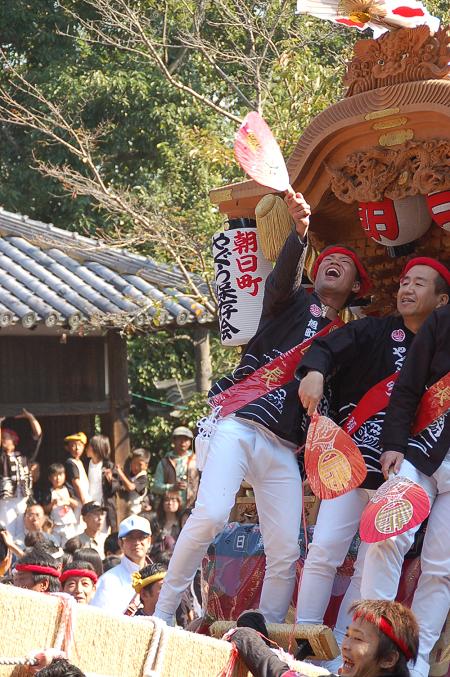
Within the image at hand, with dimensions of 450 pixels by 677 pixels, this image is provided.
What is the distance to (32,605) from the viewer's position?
13.3 ft

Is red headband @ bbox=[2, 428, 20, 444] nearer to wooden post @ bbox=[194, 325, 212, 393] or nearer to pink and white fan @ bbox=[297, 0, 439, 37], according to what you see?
wooden post @ bbox=[194, 325, 212, 393]

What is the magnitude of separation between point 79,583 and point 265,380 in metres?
1.97

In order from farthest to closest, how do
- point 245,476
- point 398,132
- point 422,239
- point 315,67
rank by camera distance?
1. point 315,67
2. point 422,239
3. point 398,132
4. point 245,476

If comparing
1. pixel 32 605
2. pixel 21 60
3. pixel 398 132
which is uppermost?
pixel 21 60

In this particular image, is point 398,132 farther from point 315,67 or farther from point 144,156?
point 144,156

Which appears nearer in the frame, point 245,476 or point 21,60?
point 245,476

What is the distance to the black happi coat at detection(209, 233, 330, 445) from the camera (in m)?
5.23

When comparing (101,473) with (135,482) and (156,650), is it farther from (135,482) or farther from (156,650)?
(156,650)

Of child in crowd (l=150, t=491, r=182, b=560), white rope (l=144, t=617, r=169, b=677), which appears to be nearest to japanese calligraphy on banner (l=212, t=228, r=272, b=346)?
white rope (l=144, t=617, r=169, b=677)

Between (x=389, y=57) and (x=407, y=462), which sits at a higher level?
(x=389, y=57)

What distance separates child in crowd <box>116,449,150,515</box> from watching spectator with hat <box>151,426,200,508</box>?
124mm

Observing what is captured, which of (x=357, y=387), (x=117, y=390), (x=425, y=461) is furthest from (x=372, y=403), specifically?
(x=117, y=390)

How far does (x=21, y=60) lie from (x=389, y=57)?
12375mm

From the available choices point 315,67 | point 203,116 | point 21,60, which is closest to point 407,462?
A: point 315,67
